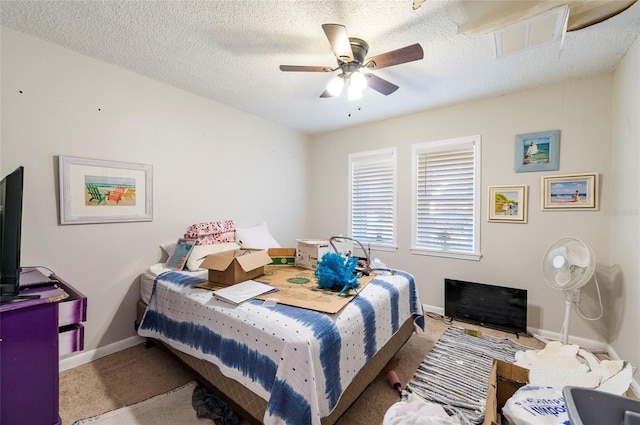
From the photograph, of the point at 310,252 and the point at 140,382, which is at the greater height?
the point at 310,252

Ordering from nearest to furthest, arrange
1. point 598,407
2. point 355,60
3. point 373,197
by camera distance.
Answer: point 598,407 < point 355,60 < point 373,197

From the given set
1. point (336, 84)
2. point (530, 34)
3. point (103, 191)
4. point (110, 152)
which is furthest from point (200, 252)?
point (530, 34)

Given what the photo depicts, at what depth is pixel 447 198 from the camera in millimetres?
3096

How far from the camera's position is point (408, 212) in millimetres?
3342

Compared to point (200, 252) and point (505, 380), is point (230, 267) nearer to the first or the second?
point (200, 252)

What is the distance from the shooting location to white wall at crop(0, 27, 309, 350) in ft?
6.03

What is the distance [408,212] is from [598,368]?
2223 mm

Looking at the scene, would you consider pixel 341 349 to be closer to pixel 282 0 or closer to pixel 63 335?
pixel 63 335

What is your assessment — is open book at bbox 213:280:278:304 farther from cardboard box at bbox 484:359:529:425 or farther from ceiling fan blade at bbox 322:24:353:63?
ceiling fan blade at bbox 322:24:353:63

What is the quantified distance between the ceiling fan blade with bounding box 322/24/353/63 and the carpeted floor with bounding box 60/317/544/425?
89.3 inches

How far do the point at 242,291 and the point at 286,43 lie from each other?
1813 mm

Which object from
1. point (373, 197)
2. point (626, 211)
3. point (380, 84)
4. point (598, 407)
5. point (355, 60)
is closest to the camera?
point (598, 407)

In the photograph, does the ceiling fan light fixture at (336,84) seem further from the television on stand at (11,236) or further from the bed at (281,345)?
the television on stand at (11,236)

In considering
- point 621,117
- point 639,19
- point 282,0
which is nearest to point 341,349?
point 282,0
